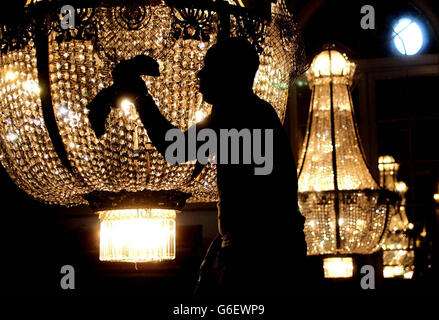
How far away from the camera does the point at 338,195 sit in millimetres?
2174

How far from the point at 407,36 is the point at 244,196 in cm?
316

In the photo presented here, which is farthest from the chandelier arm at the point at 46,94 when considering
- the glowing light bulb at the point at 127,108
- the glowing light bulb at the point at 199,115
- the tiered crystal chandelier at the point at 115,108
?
the glowing light bulb at the point at 199,115

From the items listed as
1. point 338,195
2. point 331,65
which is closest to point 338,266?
point 338,195

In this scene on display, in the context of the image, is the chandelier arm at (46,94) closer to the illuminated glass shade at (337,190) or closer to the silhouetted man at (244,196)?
the silhouetted man at (244,196)

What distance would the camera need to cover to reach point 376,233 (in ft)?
7.14

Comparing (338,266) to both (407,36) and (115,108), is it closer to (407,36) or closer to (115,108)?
(115,108)

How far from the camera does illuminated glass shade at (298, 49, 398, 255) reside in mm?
2164

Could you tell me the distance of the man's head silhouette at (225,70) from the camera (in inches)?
43.6

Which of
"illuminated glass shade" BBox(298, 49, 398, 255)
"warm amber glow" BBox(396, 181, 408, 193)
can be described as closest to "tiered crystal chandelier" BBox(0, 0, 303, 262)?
"illuminated glass shade" BBox(298, 49, 398, 255)

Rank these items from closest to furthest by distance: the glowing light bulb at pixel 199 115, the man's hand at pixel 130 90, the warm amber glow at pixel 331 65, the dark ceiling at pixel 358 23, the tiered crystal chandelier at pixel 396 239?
1. the man's hand at pixel 130 90
2. the glowing light bulb at pixel 199 115
3. the warm amber glow at pixel 331 65
4. the tiered crystal chandelier at pixel 396 239
5. the dark ceiling at pixel 358 23

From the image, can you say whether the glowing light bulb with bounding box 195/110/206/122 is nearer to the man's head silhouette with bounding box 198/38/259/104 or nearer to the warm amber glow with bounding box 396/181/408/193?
the man's head silhouette with bounding box 198/38/259/104

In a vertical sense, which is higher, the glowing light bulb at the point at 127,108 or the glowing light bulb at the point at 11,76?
the glowing light bulb at the point at 11,76

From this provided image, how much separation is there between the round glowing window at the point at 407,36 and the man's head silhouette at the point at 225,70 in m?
3.02
